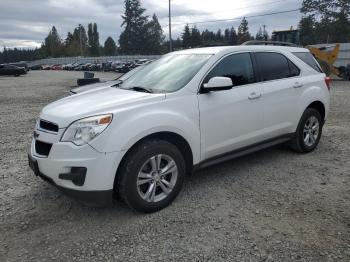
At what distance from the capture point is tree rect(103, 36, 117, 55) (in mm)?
117625

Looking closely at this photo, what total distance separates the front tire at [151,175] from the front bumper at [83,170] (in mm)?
155

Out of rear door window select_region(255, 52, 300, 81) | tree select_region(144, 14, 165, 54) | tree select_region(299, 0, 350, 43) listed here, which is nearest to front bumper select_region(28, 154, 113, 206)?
rear door window select_region(255, 52, 300, 81)

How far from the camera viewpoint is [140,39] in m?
90.7

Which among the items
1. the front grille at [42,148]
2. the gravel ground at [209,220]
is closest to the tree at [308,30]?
the gravel ground at [209,220]

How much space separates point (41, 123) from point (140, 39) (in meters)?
89.6

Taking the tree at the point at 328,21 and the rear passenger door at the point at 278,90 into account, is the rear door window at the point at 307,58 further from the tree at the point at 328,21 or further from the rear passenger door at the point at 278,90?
the tree at the point at 328,21

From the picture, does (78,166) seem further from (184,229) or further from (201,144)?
(201,144)

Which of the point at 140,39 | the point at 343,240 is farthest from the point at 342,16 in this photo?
the point at 343,240

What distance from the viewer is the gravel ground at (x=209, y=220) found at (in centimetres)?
334

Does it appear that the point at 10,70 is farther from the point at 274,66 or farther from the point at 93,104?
the point at 93,104

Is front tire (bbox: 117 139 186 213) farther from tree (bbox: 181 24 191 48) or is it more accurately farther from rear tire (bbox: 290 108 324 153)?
tree (bbox: 181 24 191 48)

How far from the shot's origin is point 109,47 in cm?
11856

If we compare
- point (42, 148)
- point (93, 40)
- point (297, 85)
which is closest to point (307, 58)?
point (297, 85)

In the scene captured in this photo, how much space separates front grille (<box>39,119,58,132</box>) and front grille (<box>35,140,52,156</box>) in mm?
162
